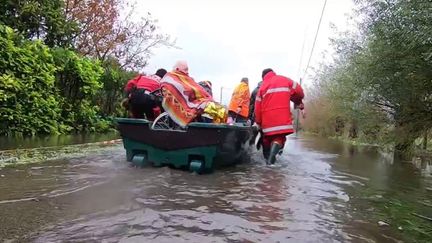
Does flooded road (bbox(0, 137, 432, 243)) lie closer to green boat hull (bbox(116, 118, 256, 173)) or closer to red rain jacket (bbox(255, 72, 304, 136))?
green boat hull (bbox(116, 118, 256, 173))

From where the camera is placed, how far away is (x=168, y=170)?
744 cm

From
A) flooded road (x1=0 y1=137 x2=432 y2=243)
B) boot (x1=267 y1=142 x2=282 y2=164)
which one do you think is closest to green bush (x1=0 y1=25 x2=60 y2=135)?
flooded road (x1=0 y1=137 x2=432 y2=243)

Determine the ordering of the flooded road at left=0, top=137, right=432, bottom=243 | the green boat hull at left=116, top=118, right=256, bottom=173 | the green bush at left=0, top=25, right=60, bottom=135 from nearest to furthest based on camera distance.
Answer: the flooded road at left=0, top=137, right=432, bottom=243
the green boat hull at left=116, top=118, right=256, bottom=173
the green bush at left=0, top=25, right=60, bottom=135

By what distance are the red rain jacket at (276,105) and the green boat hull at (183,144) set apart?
778 mm

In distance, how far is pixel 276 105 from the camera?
8.57m

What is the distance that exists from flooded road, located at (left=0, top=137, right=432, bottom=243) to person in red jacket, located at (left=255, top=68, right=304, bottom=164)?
0.72 metres

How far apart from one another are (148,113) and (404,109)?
23.2ft

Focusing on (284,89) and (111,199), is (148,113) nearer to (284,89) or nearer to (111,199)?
(284,89)

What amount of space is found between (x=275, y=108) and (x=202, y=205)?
3917 mm

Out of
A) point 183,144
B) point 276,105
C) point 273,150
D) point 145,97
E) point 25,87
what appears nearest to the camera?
point 183,144

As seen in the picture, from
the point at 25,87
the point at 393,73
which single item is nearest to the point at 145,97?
the point at 25,87

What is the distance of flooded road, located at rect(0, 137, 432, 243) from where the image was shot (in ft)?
13.0

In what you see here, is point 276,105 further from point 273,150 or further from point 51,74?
point 51,74

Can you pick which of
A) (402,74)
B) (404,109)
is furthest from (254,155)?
(404,109)
